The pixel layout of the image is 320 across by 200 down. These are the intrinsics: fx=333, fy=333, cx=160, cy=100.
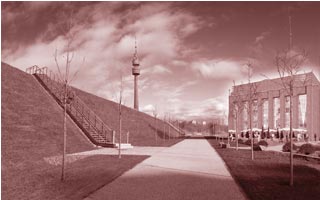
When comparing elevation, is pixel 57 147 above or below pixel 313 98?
below

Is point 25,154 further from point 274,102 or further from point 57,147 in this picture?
point 274,102

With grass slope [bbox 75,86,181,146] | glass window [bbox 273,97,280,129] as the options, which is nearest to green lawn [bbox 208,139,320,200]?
grass slope [bbox 75,86,181,146]

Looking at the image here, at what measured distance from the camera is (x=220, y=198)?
30.3 feet

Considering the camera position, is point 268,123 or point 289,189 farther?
point 268,123

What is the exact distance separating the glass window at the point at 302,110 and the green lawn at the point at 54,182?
2293 inches

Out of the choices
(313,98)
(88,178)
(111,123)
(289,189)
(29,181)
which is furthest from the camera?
(313,98)

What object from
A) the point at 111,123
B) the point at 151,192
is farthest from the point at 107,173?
the point at 111,123

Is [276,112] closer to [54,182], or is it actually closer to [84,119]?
[84,119]

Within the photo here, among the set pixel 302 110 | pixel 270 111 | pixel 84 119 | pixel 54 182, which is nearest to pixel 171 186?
pixel 54 182

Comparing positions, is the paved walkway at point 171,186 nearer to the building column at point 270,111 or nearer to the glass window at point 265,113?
the building column at point 270,111

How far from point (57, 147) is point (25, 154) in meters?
4.44

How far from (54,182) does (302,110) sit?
63.5 meters

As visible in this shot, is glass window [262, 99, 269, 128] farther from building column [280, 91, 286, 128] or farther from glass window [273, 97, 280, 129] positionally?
building column [280, 91, 286, 128]

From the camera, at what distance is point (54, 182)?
11219 millimetres
